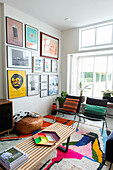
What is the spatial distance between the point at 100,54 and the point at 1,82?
3.64m

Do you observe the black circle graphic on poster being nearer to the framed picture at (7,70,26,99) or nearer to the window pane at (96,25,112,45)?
the framed picture at (7,70,26,99)

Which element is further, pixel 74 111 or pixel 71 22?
pixel 71 22

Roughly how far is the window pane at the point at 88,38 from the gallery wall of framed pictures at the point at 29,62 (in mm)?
1007

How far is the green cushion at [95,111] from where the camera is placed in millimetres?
3199

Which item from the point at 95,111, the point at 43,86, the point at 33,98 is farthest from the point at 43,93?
the point at 95,111

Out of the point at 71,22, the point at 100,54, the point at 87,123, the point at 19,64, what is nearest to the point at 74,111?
the point at 87,123

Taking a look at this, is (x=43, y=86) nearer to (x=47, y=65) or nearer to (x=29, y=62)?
(x=47, y=65)

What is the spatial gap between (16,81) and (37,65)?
0.92 m

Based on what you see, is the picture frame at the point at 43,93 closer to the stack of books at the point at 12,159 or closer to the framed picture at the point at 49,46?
the framed picture at the point at 49,46

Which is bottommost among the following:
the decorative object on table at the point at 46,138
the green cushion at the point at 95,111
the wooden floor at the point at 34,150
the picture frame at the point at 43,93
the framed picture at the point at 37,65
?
the wooden floor at the point at 34,150

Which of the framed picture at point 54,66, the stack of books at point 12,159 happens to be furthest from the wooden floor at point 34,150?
the framed picture at point 54,66

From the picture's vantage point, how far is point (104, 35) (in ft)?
13.4

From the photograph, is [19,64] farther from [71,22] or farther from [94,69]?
[94,69]

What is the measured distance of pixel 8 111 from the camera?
2846mm
